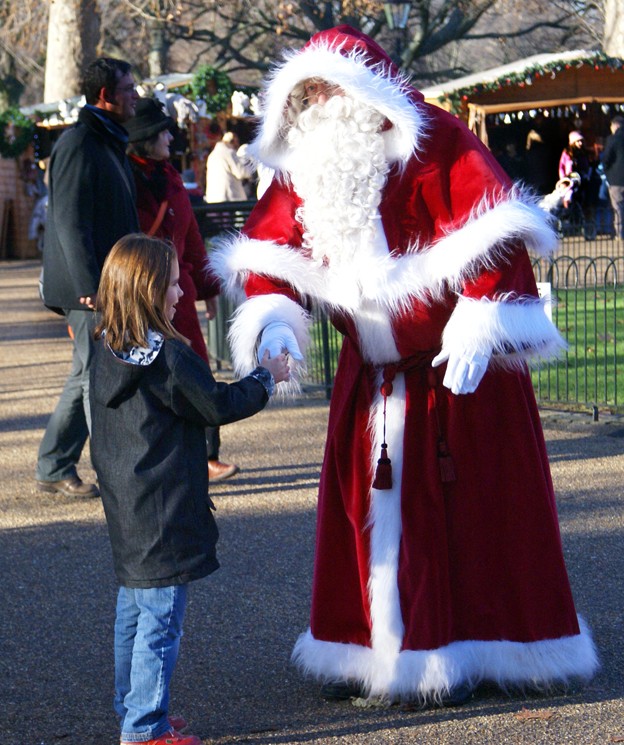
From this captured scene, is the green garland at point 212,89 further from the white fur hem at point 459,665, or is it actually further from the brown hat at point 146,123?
the white fur hem at point 459,665

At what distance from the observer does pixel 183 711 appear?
3.55 meters

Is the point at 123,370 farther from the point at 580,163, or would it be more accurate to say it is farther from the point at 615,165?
the point at 580,163

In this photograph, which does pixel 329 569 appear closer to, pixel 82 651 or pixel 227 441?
pixel 82 651

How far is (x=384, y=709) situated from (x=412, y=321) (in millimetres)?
1112

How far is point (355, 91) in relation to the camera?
11.3 feet

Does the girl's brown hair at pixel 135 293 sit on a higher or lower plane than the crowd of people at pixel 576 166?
lower

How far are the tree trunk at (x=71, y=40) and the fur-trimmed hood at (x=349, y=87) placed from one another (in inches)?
649

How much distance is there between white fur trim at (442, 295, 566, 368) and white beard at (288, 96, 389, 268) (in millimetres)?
369

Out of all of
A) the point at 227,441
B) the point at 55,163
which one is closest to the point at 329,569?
the point at 55,163

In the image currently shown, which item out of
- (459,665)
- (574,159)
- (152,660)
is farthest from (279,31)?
(152,660)

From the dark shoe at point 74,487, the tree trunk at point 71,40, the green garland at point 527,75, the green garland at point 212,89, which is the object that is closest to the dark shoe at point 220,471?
the dark shoe at point 74,487

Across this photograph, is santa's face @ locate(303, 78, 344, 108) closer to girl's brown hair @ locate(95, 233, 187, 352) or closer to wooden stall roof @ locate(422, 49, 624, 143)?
girl's brown hair @ locate(95, 233, 187, 352)

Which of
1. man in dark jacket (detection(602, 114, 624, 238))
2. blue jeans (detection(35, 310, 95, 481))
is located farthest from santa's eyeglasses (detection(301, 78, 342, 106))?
man in dark jacket (detection(602, 114, 624, 238))

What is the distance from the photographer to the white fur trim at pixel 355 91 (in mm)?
3428
